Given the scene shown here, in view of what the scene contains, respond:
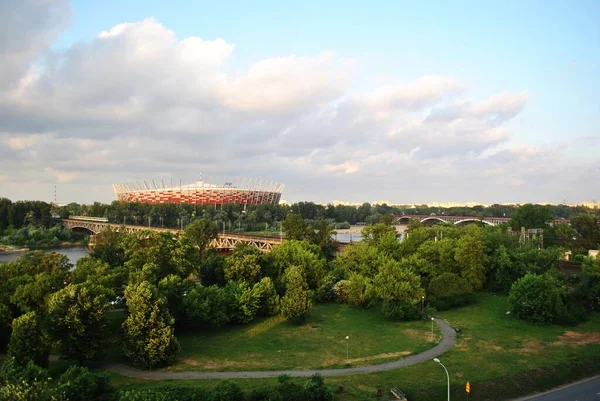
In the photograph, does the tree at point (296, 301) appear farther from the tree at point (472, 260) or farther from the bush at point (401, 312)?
the tree at point (472, 260)

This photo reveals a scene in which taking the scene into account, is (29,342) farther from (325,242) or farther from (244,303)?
(325,242)

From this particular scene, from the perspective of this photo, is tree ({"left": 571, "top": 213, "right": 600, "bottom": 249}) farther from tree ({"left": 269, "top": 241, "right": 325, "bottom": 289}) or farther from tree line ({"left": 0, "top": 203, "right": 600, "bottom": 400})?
tree ({"left": 269, "top": 241, "right": 325, "bottom": 289})

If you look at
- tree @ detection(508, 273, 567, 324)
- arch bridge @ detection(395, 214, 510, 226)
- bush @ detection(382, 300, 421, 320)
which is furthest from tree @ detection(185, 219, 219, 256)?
arch bridge @ detection(395, 214, 510, 226)

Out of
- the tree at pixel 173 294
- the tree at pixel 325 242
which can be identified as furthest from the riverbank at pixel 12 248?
the tree at pixel 173 294

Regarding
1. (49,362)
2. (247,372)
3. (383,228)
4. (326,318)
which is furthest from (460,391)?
(383,228)

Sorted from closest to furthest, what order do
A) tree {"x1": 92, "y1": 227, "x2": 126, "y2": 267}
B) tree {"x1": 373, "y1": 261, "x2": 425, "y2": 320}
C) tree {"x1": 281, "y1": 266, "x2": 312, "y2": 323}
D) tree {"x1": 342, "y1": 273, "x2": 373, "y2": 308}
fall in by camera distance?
1. tree {"x1": 281, "y1": 266, "x2": 312, "y2": 323}
2. tree {"x1": 373, "y1": 261, "x2": 425, "y2": 320}
3. tree {"x1": 342, "y1": 273, "x2": 373, "y2": 308}
4. tree {"x1": 92, "y1": 227, "x2": 126, "y2": 267}

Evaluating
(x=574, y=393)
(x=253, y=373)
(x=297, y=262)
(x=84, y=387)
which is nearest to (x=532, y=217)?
(x=297, y=262)
